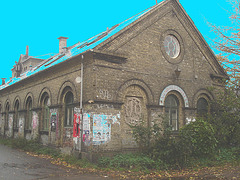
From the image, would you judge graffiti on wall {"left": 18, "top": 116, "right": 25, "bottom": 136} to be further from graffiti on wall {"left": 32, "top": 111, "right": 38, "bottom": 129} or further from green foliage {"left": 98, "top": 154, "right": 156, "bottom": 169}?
green foliage {"left": 98, "top": 154, "right": 156, "bottom": 169}

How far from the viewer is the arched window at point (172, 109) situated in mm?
14625

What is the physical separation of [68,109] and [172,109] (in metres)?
5.78

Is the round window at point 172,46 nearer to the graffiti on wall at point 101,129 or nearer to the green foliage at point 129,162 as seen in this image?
the graffiti on wall at point 101,129

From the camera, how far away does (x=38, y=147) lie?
15.4 meters

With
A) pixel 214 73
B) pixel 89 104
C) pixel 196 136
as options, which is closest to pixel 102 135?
pixel 89 104

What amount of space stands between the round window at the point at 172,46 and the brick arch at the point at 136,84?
9.82ft

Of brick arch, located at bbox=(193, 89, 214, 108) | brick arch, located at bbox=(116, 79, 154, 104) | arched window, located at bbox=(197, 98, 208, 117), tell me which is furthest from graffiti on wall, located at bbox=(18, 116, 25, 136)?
arched window, located at bbox=(197, 98, 208, 117)

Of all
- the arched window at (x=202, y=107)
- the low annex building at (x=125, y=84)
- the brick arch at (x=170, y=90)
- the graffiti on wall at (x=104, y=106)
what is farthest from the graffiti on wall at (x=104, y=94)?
Answer: the arched window at (x=202, y=107)

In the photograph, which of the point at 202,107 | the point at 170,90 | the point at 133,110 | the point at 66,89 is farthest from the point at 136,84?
the point at 202,107

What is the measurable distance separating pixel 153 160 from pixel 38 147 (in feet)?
25.4

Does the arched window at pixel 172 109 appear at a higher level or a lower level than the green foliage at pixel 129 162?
higher

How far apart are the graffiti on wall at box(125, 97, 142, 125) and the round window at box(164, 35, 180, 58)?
3.88 metres

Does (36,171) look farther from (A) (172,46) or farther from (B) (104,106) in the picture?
(A) (172,46)

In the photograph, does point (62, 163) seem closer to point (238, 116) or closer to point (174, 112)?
point (174, 112)
